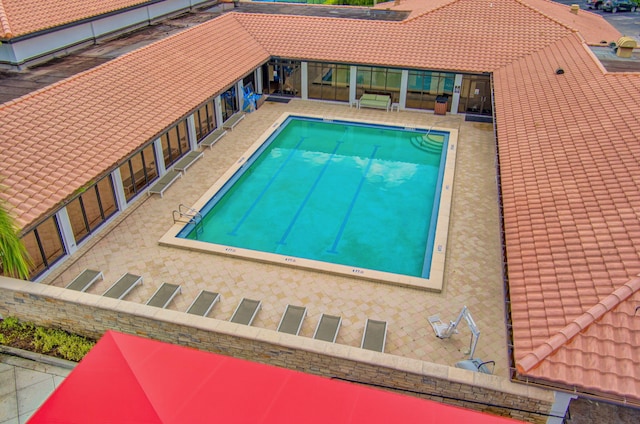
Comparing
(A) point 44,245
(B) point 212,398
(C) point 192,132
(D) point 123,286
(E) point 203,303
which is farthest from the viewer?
(C) point 192,132

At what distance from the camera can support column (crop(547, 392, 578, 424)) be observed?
10.8 meters

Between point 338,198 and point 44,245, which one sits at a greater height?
point 44,245

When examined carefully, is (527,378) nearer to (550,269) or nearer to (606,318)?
(606,318)

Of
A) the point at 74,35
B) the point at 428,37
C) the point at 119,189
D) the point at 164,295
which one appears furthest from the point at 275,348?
the point at 428,37

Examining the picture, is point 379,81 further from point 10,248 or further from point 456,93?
point 10,248

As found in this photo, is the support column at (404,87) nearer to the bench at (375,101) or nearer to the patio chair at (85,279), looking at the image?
the bench at (375,101)

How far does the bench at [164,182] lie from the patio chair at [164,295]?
6624 millimetres

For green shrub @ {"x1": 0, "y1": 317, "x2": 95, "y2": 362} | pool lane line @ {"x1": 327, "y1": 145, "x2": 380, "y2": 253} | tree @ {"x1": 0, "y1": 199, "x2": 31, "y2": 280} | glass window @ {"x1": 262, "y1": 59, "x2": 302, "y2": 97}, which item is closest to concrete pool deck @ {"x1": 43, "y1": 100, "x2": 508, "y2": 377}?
green shrub @ {"x1": 0, "y1": 317, "x2": 95, "y2": 362}

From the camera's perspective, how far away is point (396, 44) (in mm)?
30203

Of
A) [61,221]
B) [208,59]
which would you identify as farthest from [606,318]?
[208,59]

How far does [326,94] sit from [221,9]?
36.1 ft

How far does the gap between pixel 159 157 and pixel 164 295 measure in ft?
28.4

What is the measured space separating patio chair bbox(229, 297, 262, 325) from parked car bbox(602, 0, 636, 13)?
→ 64.5 m

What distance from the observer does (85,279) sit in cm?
1588
